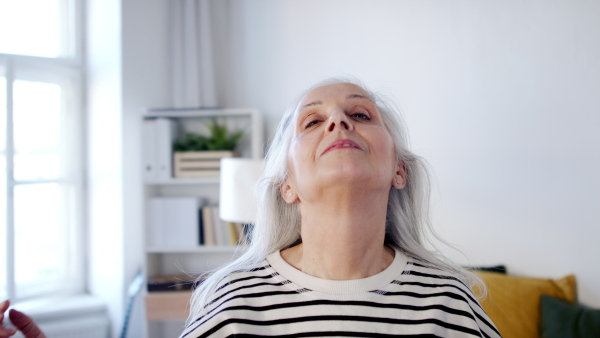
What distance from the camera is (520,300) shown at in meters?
2.21

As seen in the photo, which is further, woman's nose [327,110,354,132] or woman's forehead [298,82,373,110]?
woman's forehead [298,82,373,110]

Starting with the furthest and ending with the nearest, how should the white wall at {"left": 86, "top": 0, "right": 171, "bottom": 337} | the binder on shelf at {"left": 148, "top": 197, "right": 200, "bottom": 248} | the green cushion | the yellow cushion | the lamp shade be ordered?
the white wall at {"left": 86, "top": 0, "right": 171, "bottom": 337}
the binder on shelf at {"left": 148, "top": 197, "right": 200, "bottom": 248}
the lamp shade
the yellow cushion
the green cushion

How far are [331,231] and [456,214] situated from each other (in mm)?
1707

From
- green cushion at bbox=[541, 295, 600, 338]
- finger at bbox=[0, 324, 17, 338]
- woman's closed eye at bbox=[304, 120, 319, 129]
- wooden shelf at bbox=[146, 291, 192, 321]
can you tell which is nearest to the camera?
finger at bbox=[0, 324, 17, 338]

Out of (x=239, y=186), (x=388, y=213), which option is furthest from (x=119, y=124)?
(x=388, y=213)

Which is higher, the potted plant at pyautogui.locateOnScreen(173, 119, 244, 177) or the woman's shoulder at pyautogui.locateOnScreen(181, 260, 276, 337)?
the potted plant at pyautogui.locateOnScreen(173, 119, 244, 177)

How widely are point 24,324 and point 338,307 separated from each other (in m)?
0.64

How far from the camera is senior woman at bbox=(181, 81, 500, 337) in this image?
1027 millimetres

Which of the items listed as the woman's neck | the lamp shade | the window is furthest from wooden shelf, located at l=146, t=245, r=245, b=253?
the woman's neck

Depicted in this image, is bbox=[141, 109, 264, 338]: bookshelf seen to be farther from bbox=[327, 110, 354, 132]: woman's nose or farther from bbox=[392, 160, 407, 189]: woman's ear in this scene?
bbox=[327, 110, 354, 132]: woman's nose

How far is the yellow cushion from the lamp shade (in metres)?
1.16

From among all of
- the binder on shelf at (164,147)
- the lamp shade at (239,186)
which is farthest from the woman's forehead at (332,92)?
the binder on shelf at (164,147)

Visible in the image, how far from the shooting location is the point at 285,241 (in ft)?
4.32

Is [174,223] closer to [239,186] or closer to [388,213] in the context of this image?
[239,186]
